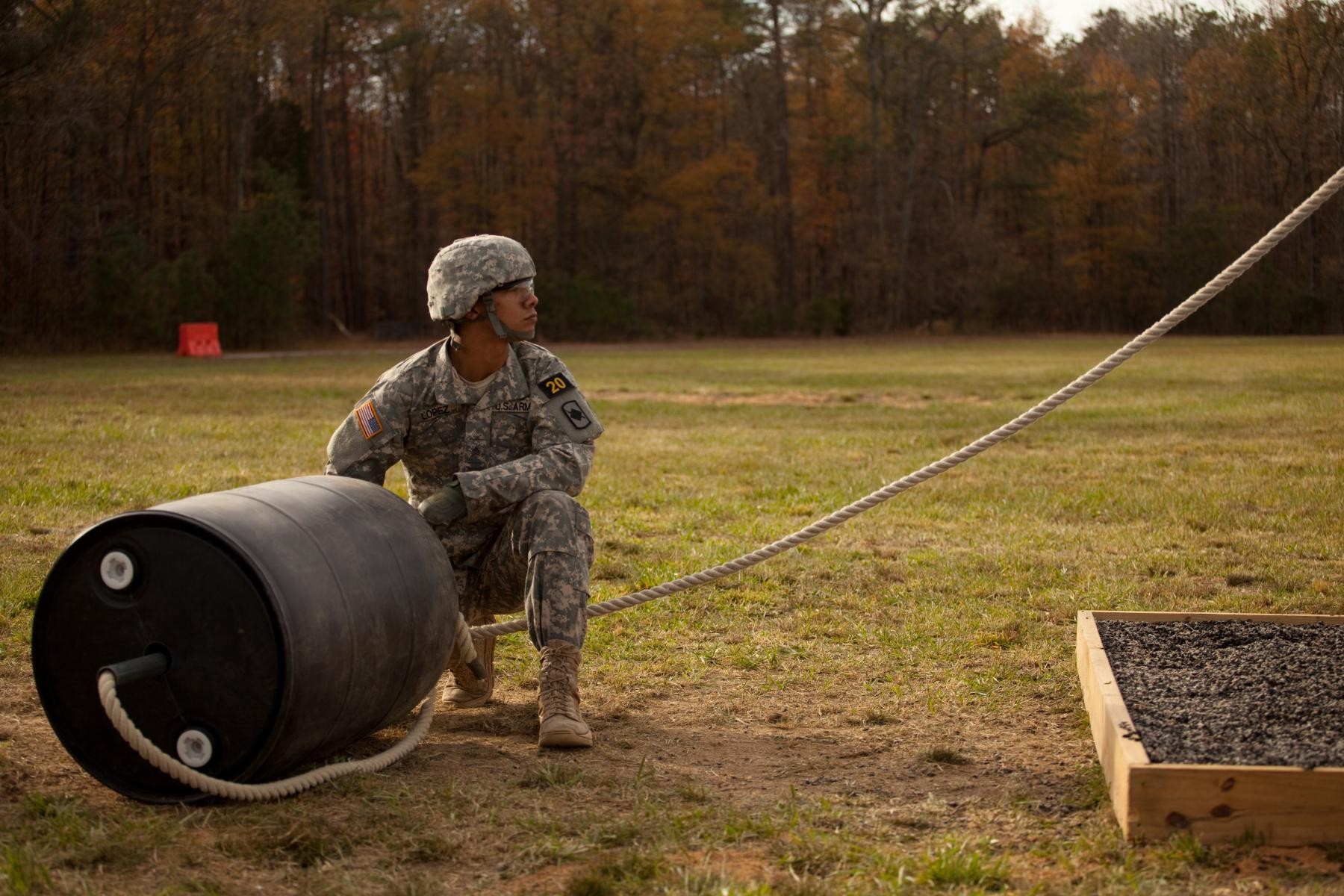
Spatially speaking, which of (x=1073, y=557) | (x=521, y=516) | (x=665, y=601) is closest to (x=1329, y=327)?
(x=1073, y=557)

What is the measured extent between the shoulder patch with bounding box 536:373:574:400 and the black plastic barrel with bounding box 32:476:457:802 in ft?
3.12

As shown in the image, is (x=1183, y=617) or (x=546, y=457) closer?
(x=546, y=457)

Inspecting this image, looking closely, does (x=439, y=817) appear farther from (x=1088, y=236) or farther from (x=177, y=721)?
(x=1088, y=236)

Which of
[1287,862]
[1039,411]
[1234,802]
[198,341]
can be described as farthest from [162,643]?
[198,341]

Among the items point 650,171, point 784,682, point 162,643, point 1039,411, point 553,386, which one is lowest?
point 784,682

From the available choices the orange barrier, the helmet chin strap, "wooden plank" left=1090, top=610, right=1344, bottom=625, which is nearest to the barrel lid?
the helmet chin strap

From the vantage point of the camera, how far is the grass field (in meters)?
3.03

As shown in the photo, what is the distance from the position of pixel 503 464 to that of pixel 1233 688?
90.1 inches

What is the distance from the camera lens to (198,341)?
30828mm

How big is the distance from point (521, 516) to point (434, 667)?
63 centimetres

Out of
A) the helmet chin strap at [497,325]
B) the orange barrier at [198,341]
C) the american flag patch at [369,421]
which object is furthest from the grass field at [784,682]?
the orange barrier at [198,341]

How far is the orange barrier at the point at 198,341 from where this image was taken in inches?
1197

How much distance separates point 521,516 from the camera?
421cm

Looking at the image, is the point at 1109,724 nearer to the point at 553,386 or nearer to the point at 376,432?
the point at 553,386
